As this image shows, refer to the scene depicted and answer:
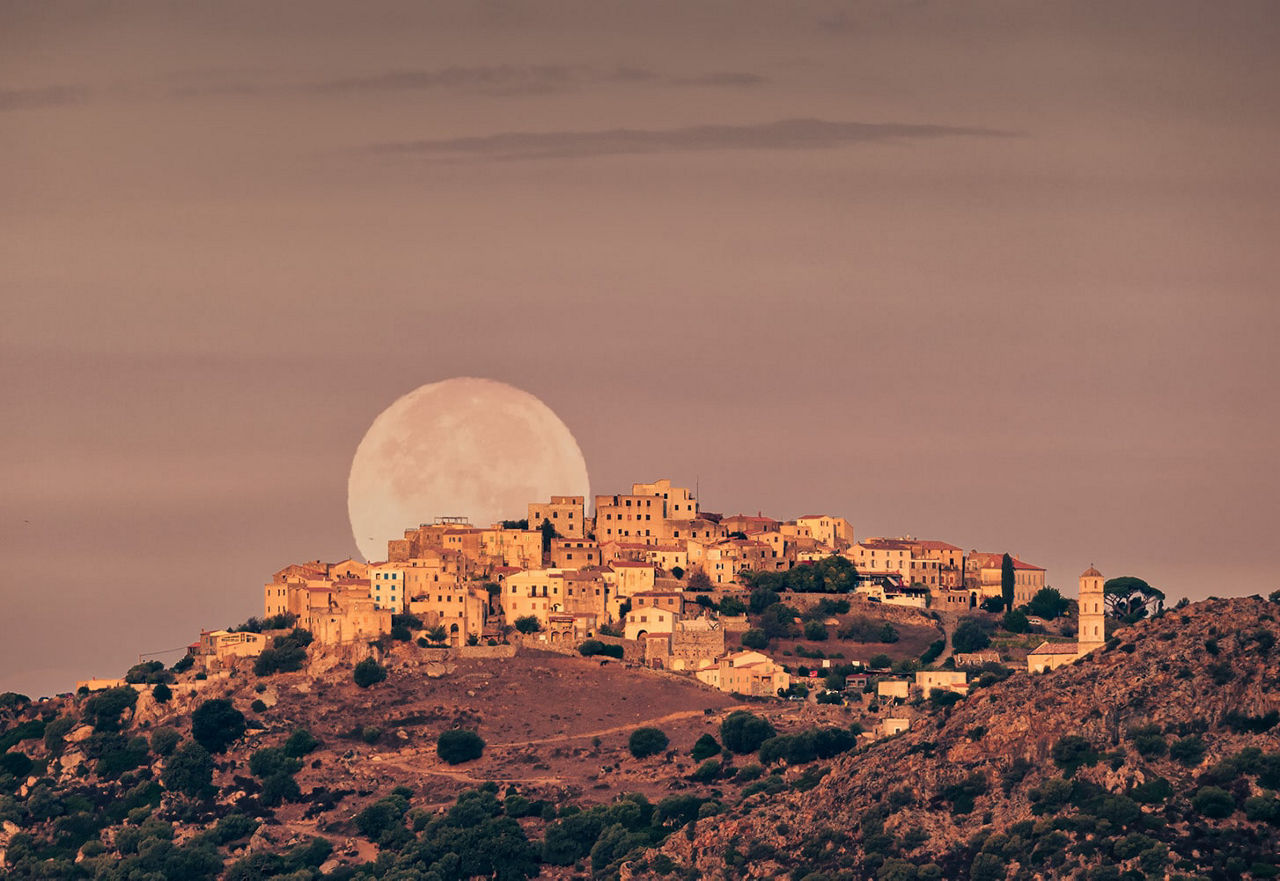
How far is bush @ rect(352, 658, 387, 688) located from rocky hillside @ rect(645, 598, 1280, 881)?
23.5 meters

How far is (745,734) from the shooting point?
142000 mm

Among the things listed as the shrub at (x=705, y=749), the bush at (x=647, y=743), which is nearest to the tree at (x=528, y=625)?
the bush at (x=647, y=743)

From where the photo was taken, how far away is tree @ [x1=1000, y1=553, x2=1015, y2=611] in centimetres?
16062

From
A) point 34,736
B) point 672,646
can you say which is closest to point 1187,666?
point 672,646

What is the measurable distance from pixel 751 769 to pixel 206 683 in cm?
2782

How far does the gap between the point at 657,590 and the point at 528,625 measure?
746 centimetres

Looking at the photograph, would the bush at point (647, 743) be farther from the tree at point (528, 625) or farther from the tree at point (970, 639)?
the tree at point (970, 639)

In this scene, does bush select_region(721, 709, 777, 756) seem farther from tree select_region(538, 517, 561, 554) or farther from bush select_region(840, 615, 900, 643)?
tree select_region(538, 517, 561, 554)

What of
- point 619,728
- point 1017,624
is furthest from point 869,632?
point 619,728

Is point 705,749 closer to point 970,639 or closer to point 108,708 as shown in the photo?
point 970,639

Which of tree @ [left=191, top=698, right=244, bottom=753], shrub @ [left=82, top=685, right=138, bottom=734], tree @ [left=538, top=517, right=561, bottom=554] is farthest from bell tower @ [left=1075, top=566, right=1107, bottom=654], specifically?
shrub @ [left=82, top=685, right=138, bottom=734]

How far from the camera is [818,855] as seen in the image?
125750mm

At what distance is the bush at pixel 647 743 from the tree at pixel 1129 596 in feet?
87.7

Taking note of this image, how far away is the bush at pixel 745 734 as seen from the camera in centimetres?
14200
